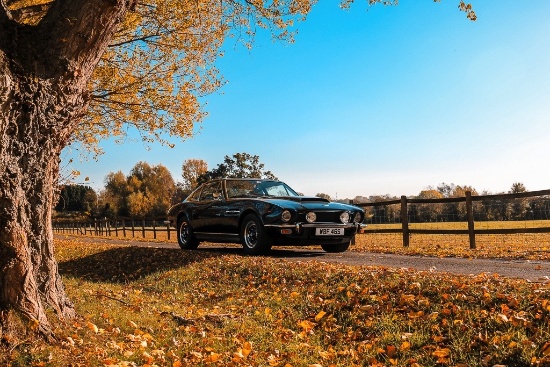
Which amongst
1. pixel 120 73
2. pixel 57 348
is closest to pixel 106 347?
pixel 57 348

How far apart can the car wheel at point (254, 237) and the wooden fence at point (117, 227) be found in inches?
490

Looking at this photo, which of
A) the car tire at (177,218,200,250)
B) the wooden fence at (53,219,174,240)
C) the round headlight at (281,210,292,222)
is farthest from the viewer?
the wooden fence at (53,219,174,240)

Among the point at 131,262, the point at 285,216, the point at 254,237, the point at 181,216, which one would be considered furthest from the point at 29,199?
the point at 181,216

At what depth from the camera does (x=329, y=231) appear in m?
9.66

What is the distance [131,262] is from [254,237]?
3130 millimetres

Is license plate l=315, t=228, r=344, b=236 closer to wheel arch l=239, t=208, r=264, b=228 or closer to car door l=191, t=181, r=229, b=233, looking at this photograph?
wheel arch l=239, t=208, r=264, b=228

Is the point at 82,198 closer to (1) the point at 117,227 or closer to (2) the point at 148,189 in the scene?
(2) the point at 148,189

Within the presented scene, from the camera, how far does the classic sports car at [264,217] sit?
30.8ft

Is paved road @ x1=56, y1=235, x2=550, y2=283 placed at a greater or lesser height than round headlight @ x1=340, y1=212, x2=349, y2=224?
lesser

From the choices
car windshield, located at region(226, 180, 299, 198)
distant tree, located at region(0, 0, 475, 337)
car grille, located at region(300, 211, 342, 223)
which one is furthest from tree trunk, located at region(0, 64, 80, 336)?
car windshield, located at region(226, 180, 299, 198)

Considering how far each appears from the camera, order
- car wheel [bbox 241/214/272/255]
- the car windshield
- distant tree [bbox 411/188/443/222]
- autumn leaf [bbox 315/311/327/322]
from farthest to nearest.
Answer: distant tree [bbox 411/188/443/222]
the car windshield
car wheel [bbox 241/214/272/255]
autumn leaf [bbox 315/311/327/322]

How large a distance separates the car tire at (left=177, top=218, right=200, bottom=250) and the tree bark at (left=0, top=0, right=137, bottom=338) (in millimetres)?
7298

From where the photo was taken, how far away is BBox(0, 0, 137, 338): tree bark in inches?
170

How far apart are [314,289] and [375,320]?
1.46 metres
